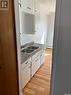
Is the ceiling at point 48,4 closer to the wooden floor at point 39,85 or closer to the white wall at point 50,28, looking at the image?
the white wall at point 50,28

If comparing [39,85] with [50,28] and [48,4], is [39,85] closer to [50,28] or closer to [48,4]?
[48,4]

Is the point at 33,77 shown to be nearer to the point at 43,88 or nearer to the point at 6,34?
the point at 43,88

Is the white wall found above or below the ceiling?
below

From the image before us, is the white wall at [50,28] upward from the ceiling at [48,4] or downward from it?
downward

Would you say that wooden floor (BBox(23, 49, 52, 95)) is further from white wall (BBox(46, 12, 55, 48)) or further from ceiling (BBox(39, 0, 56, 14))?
white wall (BBox(46, 12, 55, 48))

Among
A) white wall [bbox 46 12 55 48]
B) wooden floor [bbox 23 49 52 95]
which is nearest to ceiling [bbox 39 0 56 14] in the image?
white wall [bbox 46 12 55 48]

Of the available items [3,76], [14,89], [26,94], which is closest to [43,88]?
[26,94]

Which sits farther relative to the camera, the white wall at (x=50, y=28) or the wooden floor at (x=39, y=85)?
the white wall at (x=50, y=28)

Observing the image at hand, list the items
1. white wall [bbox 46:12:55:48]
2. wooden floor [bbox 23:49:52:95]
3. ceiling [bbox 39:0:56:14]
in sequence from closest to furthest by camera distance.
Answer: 1. wooden floor [bbox 23:49:52:95]
2. ceiling [bbox 39:0:56:14]
3. white wall [bbox 46:12:55:48]

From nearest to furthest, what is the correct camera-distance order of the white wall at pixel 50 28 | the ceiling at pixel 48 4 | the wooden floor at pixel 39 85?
the wooden floor at pixel 39 85, the ceiling at pixel 48 4, the white wall at pixel 50 28

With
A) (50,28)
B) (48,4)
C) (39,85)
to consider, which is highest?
(48,4)

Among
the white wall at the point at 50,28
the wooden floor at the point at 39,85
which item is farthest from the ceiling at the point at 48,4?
the wooden floor at the point at 39,85

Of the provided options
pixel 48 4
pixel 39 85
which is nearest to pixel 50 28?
pixel 48 4

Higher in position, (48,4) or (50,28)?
(48,4)
